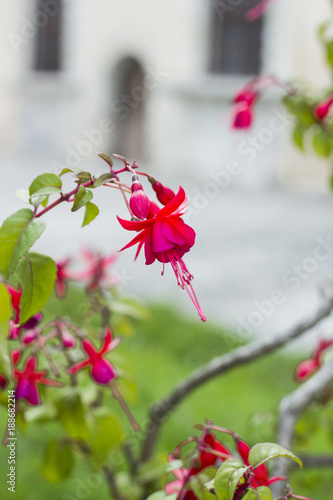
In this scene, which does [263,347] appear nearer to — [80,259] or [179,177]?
[80,259]

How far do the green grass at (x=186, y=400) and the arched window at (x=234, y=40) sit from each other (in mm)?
4681

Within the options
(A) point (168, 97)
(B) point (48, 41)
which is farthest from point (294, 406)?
(B) point (48, 41)

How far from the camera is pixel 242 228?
433cm

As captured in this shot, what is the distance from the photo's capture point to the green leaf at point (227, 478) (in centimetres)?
42

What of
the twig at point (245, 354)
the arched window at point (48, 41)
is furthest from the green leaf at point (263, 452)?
the arched window at point (48, 41)

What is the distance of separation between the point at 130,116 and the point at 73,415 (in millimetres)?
6911

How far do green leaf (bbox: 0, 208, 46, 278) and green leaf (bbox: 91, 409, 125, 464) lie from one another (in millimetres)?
375

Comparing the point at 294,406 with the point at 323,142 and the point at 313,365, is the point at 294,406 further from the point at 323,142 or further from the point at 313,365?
the point at 323,142

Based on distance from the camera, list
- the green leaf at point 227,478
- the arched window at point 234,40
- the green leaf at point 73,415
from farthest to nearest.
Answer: the arched window at point 234,40 < the green leaf at point 73,415 < the green leaf at point 227,478

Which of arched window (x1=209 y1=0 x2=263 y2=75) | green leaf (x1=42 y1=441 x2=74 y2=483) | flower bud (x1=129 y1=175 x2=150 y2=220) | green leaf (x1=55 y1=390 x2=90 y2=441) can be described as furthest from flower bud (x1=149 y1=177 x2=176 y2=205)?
arched window (x1=209 y1=0 x2=263 y2=75)

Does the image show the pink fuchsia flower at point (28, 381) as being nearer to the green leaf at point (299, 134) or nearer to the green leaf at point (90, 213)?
the green leaf at point (90, 213)

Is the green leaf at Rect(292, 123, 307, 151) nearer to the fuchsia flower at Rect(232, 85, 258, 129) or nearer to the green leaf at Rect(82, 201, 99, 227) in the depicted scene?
the fuchsia flower at Rect(232, 85, 258, 129)

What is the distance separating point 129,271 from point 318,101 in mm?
2181

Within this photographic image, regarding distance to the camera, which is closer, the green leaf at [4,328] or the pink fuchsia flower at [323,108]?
the green leaf at [4,328]
